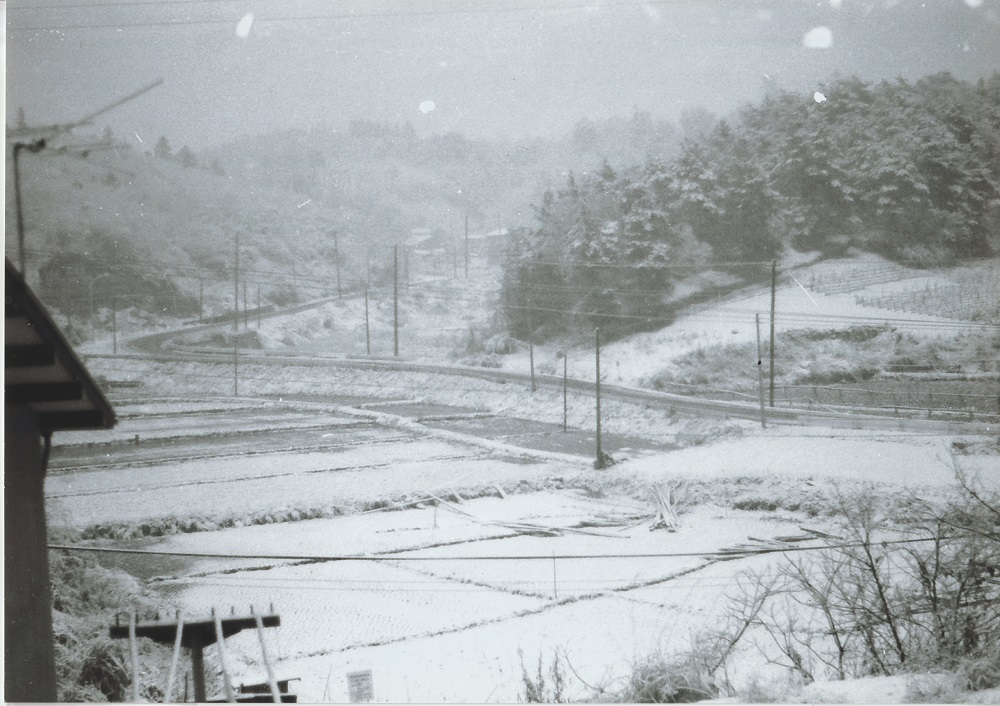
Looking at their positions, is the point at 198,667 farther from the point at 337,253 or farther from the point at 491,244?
the point at 491,244

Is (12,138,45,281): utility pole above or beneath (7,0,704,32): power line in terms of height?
beneath

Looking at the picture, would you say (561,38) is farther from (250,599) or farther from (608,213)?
(250,599)

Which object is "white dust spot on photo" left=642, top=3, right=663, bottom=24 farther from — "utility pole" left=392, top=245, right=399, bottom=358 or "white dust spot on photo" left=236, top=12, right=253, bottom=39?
"white dust spot on photo" left=236, top=12, right=253, bottom=39

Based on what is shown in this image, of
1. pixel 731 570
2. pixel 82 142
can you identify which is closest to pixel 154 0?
pixel 82 142

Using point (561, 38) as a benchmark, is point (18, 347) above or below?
below

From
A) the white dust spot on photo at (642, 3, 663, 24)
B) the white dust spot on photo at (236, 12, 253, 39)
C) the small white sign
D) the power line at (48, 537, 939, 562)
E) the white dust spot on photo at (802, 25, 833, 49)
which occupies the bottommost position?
the small white sign

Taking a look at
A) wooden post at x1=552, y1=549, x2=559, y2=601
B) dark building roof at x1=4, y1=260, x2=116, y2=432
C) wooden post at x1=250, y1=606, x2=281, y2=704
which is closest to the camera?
dark building roof at x1=4, y1=260, x2=116, y2=432

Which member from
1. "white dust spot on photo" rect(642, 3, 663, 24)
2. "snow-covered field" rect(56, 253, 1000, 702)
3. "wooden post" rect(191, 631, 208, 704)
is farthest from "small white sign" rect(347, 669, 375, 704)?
"white dust spot on photo" rect(642, 3, 663, 24)
